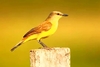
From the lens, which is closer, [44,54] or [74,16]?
[44,54]

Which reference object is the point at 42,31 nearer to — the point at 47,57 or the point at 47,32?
the point at 47,32

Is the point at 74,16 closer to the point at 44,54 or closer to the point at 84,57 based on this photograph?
the point at 84,57

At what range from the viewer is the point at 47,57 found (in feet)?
6.21

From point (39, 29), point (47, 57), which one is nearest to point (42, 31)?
point (39, 29)

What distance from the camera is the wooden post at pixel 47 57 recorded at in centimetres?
189

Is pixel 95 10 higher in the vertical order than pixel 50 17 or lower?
higher

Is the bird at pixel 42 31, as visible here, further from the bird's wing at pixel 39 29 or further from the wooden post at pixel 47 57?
the wooden post at pixel 47 57

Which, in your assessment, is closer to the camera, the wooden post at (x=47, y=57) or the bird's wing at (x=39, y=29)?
the wooden post at (x=47, y=57)

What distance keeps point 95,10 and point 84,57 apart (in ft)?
1.22

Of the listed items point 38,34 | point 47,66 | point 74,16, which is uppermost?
point 74,16

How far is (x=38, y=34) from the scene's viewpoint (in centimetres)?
209

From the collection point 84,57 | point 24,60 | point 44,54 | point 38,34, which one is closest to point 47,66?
point 44,54

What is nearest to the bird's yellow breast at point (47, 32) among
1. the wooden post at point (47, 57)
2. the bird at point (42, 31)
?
the bird at point (42, 31)

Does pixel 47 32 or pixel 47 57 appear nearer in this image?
pixel 47 57
